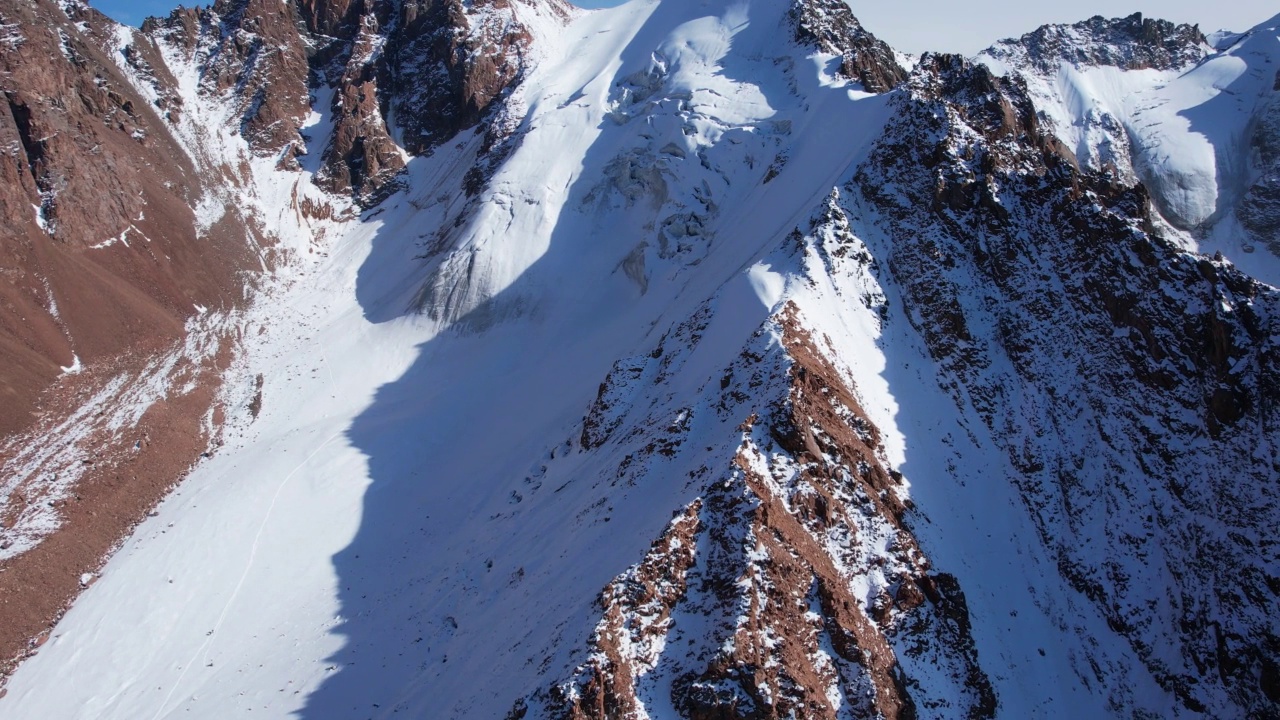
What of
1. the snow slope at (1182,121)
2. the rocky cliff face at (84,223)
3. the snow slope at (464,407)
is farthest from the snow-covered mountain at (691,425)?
the snow slope at (1182,121)

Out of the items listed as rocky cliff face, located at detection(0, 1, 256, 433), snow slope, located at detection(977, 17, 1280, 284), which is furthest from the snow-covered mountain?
snow slope, located at detection(977, 17, 1280, 284)

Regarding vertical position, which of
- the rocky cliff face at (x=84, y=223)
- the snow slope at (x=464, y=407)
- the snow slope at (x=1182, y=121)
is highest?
the rocky cliff face at (x=84, y=223)

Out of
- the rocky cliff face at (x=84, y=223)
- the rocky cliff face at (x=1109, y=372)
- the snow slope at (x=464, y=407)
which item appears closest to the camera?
the rocky cliff face at (x=1109, y=372)

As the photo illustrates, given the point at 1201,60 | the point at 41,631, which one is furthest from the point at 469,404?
the point at 1201,60

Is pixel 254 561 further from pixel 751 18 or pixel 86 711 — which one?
pixel 751 18

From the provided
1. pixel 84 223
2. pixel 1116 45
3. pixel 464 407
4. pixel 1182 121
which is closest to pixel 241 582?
pixel 464 407

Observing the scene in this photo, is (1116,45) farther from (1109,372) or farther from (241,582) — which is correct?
(241,582)

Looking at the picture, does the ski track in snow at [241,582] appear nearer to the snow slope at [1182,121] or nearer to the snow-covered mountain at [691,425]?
the snow-covered mountain at [691,425]

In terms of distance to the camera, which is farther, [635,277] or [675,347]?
[635,277]
